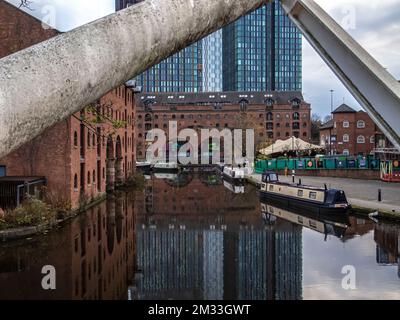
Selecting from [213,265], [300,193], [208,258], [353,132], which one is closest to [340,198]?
[300,193]

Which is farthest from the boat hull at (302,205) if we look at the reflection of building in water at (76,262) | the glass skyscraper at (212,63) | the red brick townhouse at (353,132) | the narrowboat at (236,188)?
the glass skyscraper at (212,63)

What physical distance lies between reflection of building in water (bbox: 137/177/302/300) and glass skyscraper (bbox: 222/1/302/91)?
122288 mm

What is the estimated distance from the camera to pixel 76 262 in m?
12.4

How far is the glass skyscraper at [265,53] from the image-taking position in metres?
140

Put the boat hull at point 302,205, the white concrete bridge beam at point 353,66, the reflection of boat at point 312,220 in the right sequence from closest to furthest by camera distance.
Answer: the white concrete bridge beam at point 353,66 → the reflection of boat at point 312,220 → the boat hull at point 302,205

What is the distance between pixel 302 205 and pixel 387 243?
8.87 meters

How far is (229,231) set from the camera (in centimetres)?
1756

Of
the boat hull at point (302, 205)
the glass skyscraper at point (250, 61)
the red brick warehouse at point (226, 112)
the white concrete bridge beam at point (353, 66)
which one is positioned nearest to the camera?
the white concrete bridge beam at point (353, 66)

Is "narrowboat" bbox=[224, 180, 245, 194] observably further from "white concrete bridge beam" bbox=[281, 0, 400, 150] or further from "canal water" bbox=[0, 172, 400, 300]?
"white concrete bridge beam" bbox=[281, 0, 400, 150]

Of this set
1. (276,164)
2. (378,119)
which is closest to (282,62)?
(276,164)

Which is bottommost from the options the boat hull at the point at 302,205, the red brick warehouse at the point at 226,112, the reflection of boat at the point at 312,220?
the reflection of boat at the point at 312,220

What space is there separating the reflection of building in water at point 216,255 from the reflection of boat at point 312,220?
64 cm

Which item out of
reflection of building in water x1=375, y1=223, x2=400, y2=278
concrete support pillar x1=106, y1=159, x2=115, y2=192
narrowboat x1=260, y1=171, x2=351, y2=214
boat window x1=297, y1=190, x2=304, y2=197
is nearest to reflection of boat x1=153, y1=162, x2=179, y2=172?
concrete support pillar x1=106, y1=159, x2=115, y2=192

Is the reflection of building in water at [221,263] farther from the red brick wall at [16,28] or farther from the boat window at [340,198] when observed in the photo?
the red brick wall at [16,28]
